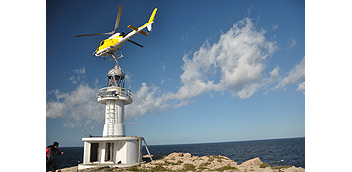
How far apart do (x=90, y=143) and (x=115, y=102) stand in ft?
12.9

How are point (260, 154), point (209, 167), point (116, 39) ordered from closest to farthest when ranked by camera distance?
point (209, 167)
point (116, 39)
point (260, 154)

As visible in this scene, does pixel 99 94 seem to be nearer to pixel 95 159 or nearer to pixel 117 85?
pixel 117 85

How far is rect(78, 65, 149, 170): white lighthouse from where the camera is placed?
54.5ft

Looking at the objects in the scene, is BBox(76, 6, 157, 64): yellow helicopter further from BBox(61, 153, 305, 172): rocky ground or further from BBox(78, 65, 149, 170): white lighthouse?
BBox(61, 153, 305, 172): rocky ground

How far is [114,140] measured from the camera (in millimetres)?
16578

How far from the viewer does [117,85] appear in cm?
1931

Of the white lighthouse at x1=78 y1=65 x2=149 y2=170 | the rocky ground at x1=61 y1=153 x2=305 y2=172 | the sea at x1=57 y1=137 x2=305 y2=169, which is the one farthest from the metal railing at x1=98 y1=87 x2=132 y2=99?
the sea at x1=57 y1=137 x2=305 y2=169

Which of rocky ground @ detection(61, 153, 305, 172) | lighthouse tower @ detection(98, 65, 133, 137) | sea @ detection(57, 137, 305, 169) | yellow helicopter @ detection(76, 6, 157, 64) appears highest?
yellow helicopter @ detection(76, 6, 157, 64)

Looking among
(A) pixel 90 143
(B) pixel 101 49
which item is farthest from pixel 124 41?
(A) pixel 90 143

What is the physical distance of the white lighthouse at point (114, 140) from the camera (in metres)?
16.6

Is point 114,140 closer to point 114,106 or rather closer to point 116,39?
point 114,106

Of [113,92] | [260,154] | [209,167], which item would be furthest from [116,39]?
[260,154]

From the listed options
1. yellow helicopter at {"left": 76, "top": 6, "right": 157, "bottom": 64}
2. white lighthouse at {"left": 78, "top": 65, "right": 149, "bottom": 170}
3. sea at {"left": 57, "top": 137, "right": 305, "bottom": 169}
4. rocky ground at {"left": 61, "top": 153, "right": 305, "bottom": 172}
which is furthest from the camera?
sea at {"left": 57, "top": 137, "right": 305, "bottom": 169}

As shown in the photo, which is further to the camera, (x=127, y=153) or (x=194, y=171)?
(x=127, y=153)
